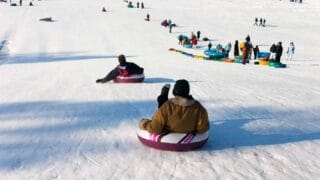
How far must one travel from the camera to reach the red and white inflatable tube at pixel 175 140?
7938 mm

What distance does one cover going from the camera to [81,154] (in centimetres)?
821

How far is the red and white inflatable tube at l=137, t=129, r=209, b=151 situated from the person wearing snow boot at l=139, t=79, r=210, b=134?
9 cm

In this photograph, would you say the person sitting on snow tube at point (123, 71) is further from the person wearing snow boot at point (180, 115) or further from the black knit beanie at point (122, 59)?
the person wearing snow boot at point (180, 115)

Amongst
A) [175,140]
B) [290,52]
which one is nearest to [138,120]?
[175,140]

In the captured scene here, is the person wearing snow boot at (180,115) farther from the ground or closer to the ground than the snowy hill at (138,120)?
farther from the ground

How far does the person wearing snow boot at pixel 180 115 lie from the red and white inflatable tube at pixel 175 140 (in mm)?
86

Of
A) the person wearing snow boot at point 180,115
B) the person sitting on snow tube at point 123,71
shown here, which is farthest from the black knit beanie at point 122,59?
the person wearing snow boot at point 180,115

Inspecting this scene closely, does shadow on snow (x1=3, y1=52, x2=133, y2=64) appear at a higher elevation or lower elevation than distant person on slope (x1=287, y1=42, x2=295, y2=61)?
lower

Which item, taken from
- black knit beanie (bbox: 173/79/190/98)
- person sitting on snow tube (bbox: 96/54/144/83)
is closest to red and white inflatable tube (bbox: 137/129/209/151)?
black knit beanie (bbox: 173/79/190/98)

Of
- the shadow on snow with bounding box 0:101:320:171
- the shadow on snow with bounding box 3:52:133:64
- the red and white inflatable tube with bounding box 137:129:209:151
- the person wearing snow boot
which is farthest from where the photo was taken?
the shadow on snow with bounding box 3:52:133:64

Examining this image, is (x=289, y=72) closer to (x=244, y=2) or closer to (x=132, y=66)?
(x=132, y=66)

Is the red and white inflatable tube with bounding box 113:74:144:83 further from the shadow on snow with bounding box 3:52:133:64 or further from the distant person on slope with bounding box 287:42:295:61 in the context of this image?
the distant person on slope with bounding box 287:42:295:61

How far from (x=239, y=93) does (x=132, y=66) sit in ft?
12.5

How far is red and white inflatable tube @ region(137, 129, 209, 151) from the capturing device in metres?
7.94
